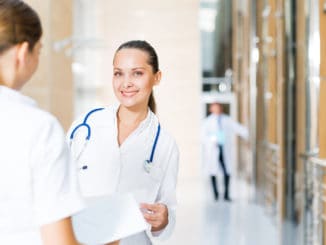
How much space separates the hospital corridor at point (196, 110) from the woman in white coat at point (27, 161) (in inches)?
1.4

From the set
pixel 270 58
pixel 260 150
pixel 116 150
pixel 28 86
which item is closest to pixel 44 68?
pixel 28 86

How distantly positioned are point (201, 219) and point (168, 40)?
4.21 m

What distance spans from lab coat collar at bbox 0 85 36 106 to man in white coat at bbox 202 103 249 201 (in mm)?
5121

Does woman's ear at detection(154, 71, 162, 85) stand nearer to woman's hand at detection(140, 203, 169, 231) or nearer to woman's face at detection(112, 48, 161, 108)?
woman's face at detection(112, 48, 161, 108)

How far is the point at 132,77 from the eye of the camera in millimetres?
1146

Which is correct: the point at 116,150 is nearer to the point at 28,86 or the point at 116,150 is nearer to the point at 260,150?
the point at 28,86

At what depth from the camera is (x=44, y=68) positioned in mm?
3219

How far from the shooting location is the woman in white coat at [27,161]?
0.77 meters

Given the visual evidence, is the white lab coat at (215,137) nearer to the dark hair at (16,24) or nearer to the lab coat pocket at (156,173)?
the lab coat pocket at (156,173)

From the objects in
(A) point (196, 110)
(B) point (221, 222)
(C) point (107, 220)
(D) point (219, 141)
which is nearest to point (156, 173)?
(C) point (107, 220)

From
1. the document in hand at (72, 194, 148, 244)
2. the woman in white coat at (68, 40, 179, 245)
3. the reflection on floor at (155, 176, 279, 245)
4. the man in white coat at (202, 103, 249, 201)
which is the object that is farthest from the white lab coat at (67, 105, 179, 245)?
the man in white coat at (202, 103, 249, 201)

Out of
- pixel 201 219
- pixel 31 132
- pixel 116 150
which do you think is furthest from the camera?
pixel 201 219

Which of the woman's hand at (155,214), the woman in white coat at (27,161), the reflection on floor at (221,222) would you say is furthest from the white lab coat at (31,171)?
the reflection on floor at (221,222)

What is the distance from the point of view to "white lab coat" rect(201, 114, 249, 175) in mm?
6172
